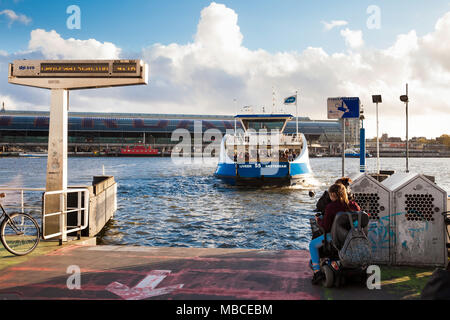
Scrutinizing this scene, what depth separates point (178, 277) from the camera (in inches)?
215

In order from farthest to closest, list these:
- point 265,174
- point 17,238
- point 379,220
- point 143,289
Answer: point 265,174 → point 17,238 → point 379,220 → point 143,289

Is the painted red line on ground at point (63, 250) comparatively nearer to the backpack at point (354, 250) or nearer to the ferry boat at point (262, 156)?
the backpack at point (354, 250)

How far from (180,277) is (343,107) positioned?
310 inches

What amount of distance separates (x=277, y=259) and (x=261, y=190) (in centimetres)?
2224

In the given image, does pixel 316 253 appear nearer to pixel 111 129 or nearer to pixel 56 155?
pixel 56 155

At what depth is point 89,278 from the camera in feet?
17.9

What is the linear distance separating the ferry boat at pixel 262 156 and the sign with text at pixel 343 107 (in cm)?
1782

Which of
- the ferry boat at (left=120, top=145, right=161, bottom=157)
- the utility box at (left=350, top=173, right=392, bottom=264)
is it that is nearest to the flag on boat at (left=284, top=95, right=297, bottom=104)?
the utility box at (left=350, top=173, right=392, bottom=264)

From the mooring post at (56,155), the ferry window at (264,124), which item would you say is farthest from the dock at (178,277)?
the ferry window at (264,124)

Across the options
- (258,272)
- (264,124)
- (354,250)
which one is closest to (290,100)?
(264,124)

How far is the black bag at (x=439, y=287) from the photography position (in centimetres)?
359
